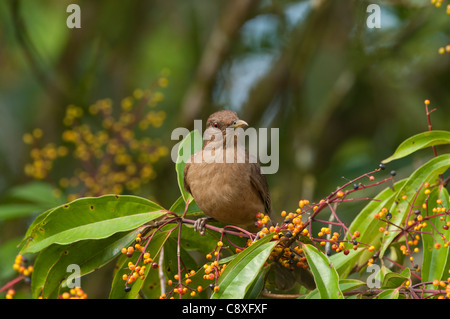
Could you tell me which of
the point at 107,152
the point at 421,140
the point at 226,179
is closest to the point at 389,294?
the point at 421,140

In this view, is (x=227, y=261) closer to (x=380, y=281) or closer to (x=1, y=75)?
(x=380, y=281)

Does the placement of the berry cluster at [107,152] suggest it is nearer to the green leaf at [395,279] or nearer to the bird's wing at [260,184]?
the bird's wing at [260,184]

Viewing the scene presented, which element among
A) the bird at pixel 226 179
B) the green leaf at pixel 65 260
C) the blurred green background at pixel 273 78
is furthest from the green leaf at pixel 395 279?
the blurred green background at pixel 273 78

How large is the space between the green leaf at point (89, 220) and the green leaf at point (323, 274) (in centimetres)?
89

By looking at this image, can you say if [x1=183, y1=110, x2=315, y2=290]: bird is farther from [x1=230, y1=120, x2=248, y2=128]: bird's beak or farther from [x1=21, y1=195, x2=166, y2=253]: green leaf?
[x1=21, y1=195, x2=166, y2=253]: green leaf

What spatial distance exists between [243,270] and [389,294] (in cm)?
65

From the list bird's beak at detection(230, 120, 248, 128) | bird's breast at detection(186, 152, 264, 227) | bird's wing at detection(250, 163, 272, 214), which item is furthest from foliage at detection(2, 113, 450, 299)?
bird's beak at detection(230, 120, 248, 128)

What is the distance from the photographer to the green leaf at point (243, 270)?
2.55 m

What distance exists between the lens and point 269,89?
6.37 meters

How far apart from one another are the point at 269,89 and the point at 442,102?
191 centimetres

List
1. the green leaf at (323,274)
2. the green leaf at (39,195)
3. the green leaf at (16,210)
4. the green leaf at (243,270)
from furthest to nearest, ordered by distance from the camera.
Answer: the green leaf at (39,195) → the green leaf at (16,210) → the green leaf at (243,270) → the green leaf at (323,274)

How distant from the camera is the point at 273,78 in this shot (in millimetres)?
6398
